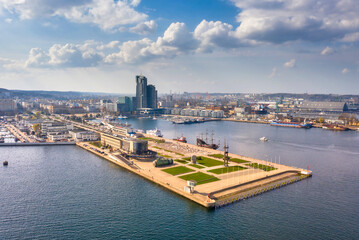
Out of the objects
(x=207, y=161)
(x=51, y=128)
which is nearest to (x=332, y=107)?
(x=207, y=161)

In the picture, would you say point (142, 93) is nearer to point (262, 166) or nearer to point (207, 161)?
point (207, 161)

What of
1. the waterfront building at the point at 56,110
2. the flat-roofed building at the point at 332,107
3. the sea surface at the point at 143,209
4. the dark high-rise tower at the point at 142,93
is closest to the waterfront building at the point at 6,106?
the waterfront building at the point at 56,110

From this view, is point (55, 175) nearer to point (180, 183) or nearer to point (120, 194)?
point (120, 194)

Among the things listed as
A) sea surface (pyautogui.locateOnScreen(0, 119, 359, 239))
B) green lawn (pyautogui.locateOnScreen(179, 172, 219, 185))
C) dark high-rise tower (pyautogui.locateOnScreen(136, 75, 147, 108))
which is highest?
dark high-rise tower (pyautogui.locateOnScreen(136, 75, 147, 108))

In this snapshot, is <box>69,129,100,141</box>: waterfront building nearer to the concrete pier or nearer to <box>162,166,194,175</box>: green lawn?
the concrete pier

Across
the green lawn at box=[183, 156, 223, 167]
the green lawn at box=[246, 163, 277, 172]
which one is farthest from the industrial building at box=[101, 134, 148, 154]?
the green lawn at box=[246, 163, 277, 172]

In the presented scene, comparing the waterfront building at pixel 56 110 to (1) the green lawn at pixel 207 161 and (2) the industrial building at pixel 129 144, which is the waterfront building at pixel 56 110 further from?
(1) the green lawn at pixel 207 161
